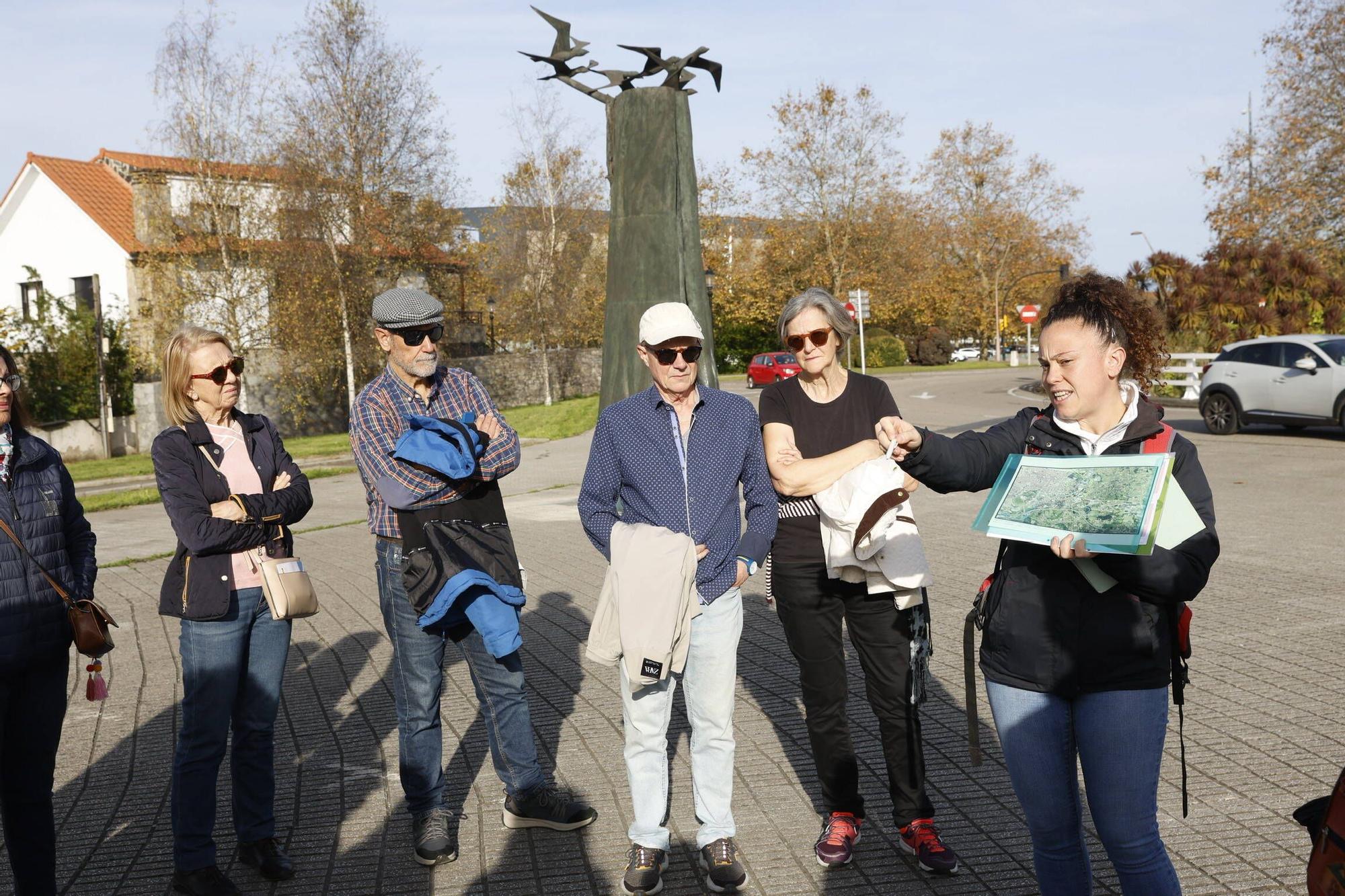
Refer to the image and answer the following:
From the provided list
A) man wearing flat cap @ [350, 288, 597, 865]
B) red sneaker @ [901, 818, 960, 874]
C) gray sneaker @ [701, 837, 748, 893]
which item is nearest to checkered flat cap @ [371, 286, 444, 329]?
man wearing flat cap @ [350, 288, 597, 865]

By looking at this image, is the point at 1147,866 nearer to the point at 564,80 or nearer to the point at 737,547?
the point at 737,547

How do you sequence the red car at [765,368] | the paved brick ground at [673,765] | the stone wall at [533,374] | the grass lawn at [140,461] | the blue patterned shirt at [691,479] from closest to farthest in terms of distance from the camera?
the blue patterned shirt at [691,479], the paved brick ground at [673,765], the grass lawn at [140,461], the red car at [765,368], the stone wall at [533,374]

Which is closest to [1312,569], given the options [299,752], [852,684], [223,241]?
[852,684]

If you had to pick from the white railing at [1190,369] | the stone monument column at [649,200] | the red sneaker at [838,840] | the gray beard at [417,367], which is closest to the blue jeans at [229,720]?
the gray beard at [417,367]

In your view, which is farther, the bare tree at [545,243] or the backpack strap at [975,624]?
the bare tree at [545,243]

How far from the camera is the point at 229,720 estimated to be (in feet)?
13.1

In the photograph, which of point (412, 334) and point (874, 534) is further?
point (412, 334)

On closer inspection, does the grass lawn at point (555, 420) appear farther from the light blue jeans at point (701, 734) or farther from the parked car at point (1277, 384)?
the light blue jeans at point (701, 734)

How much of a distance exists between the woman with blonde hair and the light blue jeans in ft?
4.37

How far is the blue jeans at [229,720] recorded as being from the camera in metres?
3.87

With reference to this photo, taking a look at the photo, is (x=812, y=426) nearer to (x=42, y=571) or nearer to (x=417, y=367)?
(x=417, y=367)

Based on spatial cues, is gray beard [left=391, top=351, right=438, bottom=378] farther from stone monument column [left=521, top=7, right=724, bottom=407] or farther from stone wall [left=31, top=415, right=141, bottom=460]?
stone wall [left=31, top=415, right=141, bottom=460]

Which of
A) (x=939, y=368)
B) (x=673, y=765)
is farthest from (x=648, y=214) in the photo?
(x=939, y=368)

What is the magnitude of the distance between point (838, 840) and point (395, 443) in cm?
213
